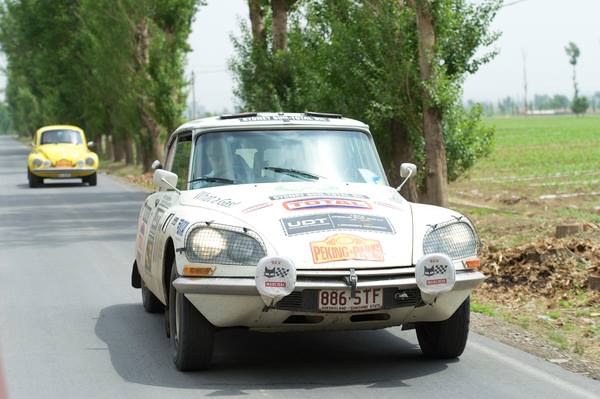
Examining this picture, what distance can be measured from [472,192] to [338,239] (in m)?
21.6

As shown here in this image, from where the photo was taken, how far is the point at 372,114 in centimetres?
1922

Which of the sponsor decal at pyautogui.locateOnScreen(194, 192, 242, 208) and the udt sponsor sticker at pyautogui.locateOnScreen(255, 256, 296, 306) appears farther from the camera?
the sponsor decal at pyautogui.locateOnScreen(194, 192, 242, 208)

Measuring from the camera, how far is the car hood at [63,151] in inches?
1303

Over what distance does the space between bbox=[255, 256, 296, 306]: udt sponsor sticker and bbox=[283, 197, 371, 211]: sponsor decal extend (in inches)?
26.4

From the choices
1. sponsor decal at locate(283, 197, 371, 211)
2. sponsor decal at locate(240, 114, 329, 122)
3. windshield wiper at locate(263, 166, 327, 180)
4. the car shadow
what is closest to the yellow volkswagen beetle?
sponsor decal at locate(240, 114, 329, 122)

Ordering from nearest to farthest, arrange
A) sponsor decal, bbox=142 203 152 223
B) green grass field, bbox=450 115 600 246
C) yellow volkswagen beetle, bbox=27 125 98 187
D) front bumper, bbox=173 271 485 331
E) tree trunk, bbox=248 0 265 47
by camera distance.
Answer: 1. front bumper, bbox=173 271 485 331
2. sponsor decal, bbox=142 203 152 223
3. green grass field, bbox=450 115 600 246
4. tree trunk, bbox=248 0 265 47
5. yellow volkswagen beetle, bbox=27 125 98 187

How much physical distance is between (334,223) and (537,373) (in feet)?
5.03

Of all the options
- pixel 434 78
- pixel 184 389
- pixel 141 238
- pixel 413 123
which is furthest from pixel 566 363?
pixel 413 123

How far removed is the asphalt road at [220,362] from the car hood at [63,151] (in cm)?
2166

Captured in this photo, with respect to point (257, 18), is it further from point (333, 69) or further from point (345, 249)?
point (345, 249)

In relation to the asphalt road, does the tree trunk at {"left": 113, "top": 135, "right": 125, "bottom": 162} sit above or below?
above

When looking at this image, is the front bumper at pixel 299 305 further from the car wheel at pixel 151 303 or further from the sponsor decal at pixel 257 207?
the car wheel at pixel 151 303

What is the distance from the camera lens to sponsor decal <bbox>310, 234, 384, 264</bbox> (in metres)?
6.71

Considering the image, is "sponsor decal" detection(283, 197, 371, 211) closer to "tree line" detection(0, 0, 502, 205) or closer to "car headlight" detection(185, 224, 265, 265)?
"car headlight" detection(185, 224, 265, 265)
